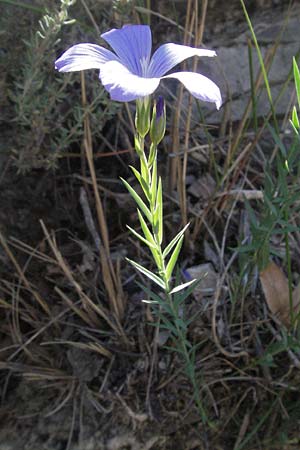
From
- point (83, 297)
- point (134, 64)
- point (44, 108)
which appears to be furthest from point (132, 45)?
point (83, 297)

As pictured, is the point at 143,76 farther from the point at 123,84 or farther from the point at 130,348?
the point at 130,348

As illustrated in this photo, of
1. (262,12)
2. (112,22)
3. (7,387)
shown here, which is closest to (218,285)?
(7,387)

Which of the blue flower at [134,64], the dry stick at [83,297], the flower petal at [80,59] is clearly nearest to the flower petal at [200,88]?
the blue flower at [134,64]

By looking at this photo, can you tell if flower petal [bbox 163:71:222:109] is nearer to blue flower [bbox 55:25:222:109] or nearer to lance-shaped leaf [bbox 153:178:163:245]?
blue flower [bbox 55:25:222:109]

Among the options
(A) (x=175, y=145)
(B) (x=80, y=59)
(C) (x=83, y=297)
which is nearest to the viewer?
(B) (x=80, y=59)

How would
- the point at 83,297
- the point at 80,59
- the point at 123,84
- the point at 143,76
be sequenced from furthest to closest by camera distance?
1. the point at 83,297
2. the point at 143,76
3. the point at 80,59
4. the point at 123,84

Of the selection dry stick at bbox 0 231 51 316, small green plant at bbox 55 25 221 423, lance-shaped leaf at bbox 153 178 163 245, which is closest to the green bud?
small green plant at bbox 55 25 221 423

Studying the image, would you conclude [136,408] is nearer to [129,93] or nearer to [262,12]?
[129,93]
